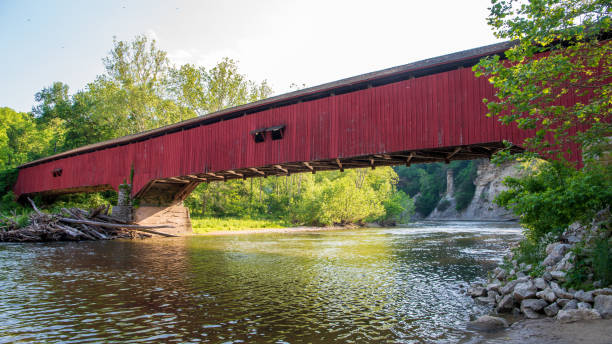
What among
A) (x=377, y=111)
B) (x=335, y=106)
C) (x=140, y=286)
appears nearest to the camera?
(x=140, y=286)

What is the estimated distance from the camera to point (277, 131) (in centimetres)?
1495

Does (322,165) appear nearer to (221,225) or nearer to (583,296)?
(583,296)

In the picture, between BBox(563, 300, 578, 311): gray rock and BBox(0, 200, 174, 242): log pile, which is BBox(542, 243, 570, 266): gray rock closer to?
BBox(563, 300, 578, 311): gray rock

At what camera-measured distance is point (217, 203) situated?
1388 inches

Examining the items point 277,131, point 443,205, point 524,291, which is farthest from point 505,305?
point 443,205

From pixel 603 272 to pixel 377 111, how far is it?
8460 millimetres

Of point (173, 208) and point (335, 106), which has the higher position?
point (335, 106)

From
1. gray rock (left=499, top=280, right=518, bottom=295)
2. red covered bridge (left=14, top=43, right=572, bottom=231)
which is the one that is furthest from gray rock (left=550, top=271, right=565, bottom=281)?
red covered bridge (left=14, top=43, right=572, bottom=231)

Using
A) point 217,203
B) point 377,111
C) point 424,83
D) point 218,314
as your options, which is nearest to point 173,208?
point 217,203

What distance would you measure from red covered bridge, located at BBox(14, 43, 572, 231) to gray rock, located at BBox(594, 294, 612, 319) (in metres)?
6.11

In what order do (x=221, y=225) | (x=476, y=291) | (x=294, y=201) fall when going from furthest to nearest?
(x=294, y=201)
(x=221, y=225)
(x=476, y=291)

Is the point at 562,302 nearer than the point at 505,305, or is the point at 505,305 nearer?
the point at 562,302

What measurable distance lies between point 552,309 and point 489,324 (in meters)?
0.94

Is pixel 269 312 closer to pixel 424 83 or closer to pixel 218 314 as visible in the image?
pixel 218 314
